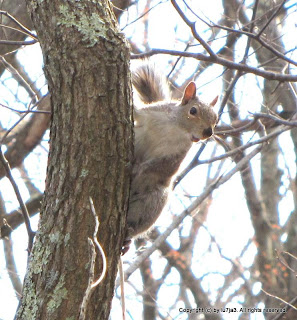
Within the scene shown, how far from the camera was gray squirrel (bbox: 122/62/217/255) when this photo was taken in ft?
11.6

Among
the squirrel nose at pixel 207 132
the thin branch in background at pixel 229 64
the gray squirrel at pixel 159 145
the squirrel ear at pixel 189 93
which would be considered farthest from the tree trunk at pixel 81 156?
the squirrel ear at pixel 189 93

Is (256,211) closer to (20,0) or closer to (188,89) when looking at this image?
(188,89)

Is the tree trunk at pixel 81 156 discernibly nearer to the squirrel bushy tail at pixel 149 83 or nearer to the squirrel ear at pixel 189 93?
the squirrel ear at pixel 189 93

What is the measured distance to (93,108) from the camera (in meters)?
2.53

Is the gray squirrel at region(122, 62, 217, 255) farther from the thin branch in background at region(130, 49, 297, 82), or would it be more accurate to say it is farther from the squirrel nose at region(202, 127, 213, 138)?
the thin branch in background at region(130, 49, 297, 82)

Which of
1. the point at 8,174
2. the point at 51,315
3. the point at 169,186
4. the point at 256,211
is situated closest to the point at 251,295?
the point at 256,211

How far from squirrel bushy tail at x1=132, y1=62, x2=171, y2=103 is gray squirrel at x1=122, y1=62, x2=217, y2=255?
0.23 metres

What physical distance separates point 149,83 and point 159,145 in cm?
65

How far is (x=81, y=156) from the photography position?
2.52 m

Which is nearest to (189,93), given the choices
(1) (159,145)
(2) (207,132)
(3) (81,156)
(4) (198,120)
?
(4) (198,120)

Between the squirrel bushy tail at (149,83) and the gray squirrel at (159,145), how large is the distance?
233 mm

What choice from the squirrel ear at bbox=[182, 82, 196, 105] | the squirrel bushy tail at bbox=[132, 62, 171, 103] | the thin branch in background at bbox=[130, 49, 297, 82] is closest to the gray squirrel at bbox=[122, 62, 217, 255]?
the squirrel ear at bbox=[182, 82, 196, 105]

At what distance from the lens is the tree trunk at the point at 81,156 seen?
2.45 meters

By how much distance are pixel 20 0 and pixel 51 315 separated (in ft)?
9.03
